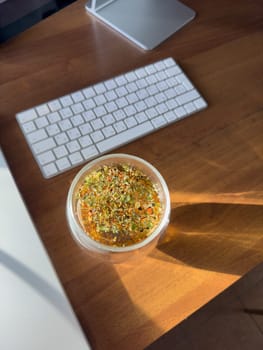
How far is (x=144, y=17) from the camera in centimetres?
75

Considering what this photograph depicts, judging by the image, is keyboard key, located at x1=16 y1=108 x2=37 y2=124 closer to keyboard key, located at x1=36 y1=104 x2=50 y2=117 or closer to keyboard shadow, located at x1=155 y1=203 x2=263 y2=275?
keyboard key, located at x1=36 y1=104 x2=50 y2=117

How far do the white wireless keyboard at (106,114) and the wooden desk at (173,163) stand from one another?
2 centimetres

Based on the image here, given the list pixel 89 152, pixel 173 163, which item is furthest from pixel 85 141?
pixel 173 163

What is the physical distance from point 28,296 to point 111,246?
4.5 inches

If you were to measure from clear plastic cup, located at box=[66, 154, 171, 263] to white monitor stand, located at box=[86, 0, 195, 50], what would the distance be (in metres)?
0.26

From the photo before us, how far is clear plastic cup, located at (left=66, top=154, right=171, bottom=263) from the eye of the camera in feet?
1.62

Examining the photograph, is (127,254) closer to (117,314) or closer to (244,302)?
(117,314)

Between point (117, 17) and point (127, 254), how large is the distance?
1.45 feet

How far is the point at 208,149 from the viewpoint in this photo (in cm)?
63

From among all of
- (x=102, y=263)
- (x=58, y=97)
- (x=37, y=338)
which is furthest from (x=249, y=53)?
(x=37, y=338)

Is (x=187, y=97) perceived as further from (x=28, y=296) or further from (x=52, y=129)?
(x=28, y=296)

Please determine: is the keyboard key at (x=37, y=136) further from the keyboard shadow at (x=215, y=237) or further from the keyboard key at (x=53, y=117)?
the keyboard shadow at (x=215, y=237)

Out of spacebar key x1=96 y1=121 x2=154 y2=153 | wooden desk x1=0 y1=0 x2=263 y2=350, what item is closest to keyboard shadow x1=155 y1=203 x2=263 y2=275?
wooden desk x1=0 y1=0 x2=263 y2=350

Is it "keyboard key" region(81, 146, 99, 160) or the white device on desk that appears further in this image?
"keyboard key" region(81, 146, 99, 160)
